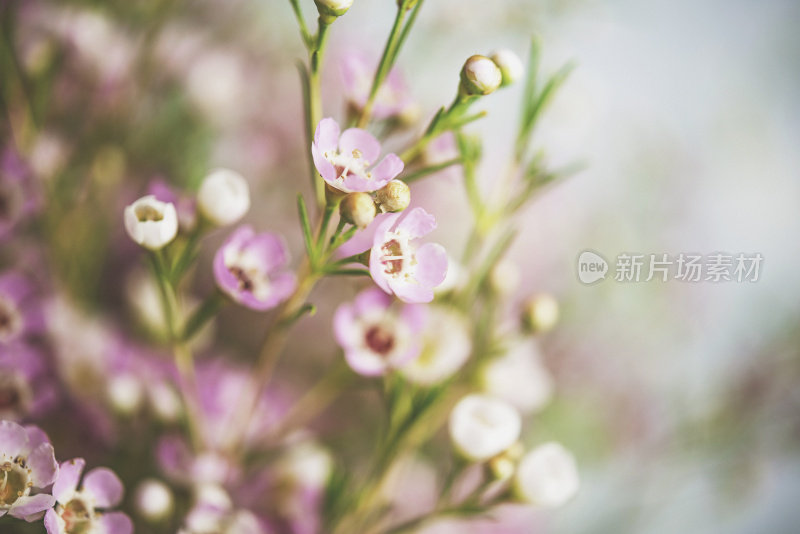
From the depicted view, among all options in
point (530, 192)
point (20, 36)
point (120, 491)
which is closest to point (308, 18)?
point (20, 36)

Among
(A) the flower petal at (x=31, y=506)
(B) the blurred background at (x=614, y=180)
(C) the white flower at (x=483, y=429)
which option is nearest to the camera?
(A) the flower petal at (x=31, y=506)

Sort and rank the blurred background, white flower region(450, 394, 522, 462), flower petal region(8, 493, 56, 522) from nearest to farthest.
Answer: flower petal region(8, 493, 56, 522)
white flower region(450, 394, 522, 462)
the blurred background

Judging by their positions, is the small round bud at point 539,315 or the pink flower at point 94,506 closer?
the pink flower at point 94,506

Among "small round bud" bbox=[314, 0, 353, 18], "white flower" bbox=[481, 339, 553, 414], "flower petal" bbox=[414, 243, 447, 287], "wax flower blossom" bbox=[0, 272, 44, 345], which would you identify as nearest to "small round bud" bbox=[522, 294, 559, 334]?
"white flower" bbox=[481, 339, 553, 414]

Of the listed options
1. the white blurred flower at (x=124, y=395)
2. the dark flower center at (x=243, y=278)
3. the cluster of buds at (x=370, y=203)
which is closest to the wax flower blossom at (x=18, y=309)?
the white blurred flower at (x=124, y=395)

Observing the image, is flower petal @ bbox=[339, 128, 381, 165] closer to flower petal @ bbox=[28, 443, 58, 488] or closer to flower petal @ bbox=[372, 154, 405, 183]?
flower petal @ bbox=[372, 154, 405, 183]

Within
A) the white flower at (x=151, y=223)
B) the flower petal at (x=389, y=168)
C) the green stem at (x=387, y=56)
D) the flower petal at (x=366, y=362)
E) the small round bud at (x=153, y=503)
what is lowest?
the small round bud at (x=153, y=503)

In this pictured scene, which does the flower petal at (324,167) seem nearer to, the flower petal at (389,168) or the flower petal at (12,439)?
the flower petal at (389,168)

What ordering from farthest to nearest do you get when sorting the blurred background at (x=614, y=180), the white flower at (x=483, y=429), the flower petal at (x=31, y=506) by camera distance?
the blurred background at (x=614, y=180), the white flower at (x=483, y=429), the flower petal at (x=31, y=506)

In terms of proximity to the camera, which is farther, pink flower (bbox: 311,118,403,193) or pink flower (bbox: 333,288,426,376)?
pink flower (bbox: 333,288,426,376)
